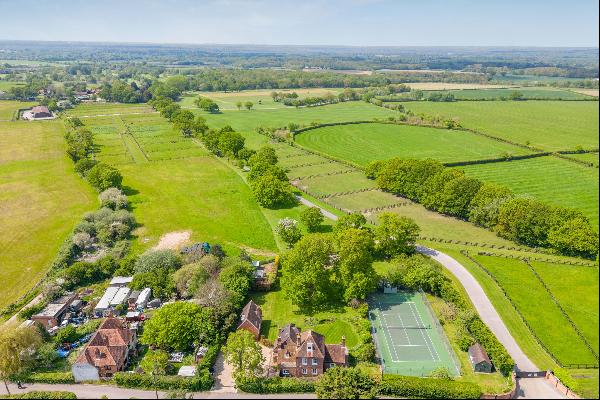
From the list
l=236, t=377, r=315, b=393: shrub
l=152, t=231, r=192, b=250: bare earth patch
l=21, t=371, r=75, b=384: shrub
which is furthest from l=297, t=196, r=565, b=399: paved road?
l=21, t=371, r=75, b=384: shrub

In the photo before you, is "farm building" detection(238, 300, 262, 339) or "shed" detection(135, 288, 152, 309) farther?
"shed" detection(135, 288, 152, 309)

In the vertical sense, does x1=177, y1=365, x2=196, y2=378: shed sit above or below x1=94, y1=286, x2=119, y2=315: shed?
below

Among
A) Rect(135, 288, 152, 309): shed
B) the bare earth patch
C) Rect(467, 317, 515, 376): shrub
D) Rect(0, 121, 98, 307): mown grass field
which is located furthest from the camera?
the bare earth patch

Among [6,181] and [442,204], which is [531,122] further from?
[6,181]

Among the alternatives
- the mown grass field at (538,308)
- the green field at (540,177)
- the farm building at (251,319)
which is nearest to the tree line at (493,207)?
the mown grass field at (538,308)

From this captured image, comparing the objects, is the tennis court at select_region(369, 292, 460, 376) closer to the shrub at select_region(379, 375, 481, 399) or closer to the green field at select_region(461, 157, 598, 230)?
the shrub at select_region(379, 375, 481, 399)

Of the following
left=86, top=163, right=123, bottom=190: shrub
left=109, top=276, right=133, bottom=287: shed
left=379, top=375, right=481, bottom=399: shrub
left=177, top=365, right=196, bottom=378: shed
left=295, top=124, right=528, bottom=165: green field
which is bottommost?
left=379, top=375, right=481, bottom=399: shrub

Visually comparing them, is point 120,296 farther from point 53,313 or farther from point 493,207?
point 493,207
